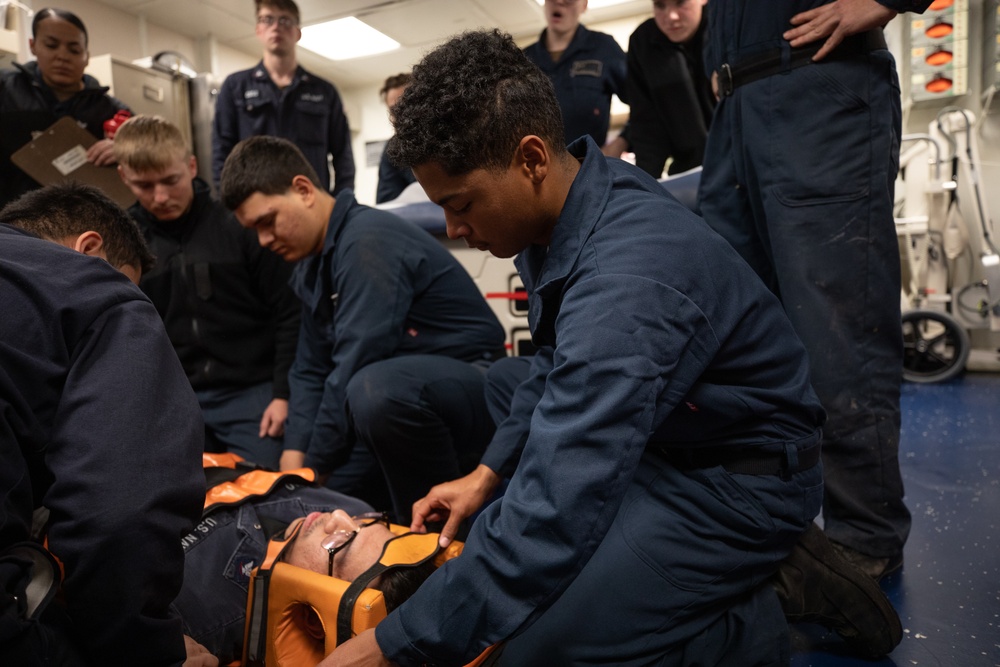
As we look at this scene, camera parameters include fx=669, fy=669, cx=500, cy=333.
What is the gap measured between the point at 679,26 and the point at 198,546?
276 centimetres

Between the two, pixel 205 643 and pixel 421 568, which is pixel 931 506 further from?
pixel 205 643

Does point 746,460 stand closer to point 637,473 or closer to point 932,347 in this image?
point 637,473

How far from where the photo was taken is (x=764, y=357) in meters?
0.99

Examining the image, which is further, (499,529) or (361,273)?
(361,273)

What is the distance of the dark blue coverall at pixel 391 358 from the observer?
6.06ft

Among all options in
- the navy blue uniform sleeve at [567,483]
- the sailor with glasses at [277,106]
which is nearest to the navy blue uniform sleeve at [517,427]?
the navy blue uniform sleeve at [567,483]

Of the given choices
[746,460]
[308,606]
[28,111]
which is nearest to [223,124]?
[28,111]

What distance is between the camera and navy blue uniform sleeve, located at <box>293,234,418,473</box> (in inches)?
75.0

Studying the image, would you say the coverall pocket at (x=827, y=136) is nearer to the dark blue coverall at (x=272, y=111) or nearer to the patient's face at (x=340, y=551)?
the patient's face at (x=340, y=551)

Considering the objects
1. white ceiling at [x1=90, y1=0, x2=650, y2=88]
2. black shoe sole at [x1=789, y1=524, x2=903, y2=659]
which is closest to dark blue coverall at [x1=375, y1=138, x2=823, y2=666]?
black shoe sole at [x1=789, y1=524, x2=903, y2=659]

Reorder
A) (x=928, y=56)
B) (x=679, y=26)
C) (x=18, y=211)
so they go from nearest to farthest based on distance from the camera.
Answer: (x=18, y=211) < (x=679, y=26) < (x=928, y=56)

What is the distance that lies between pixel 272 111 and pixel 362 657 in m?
3.50

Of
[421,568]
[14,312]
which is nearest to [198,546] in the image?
[421,568]

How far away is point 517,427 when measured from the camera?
1.36 meters
